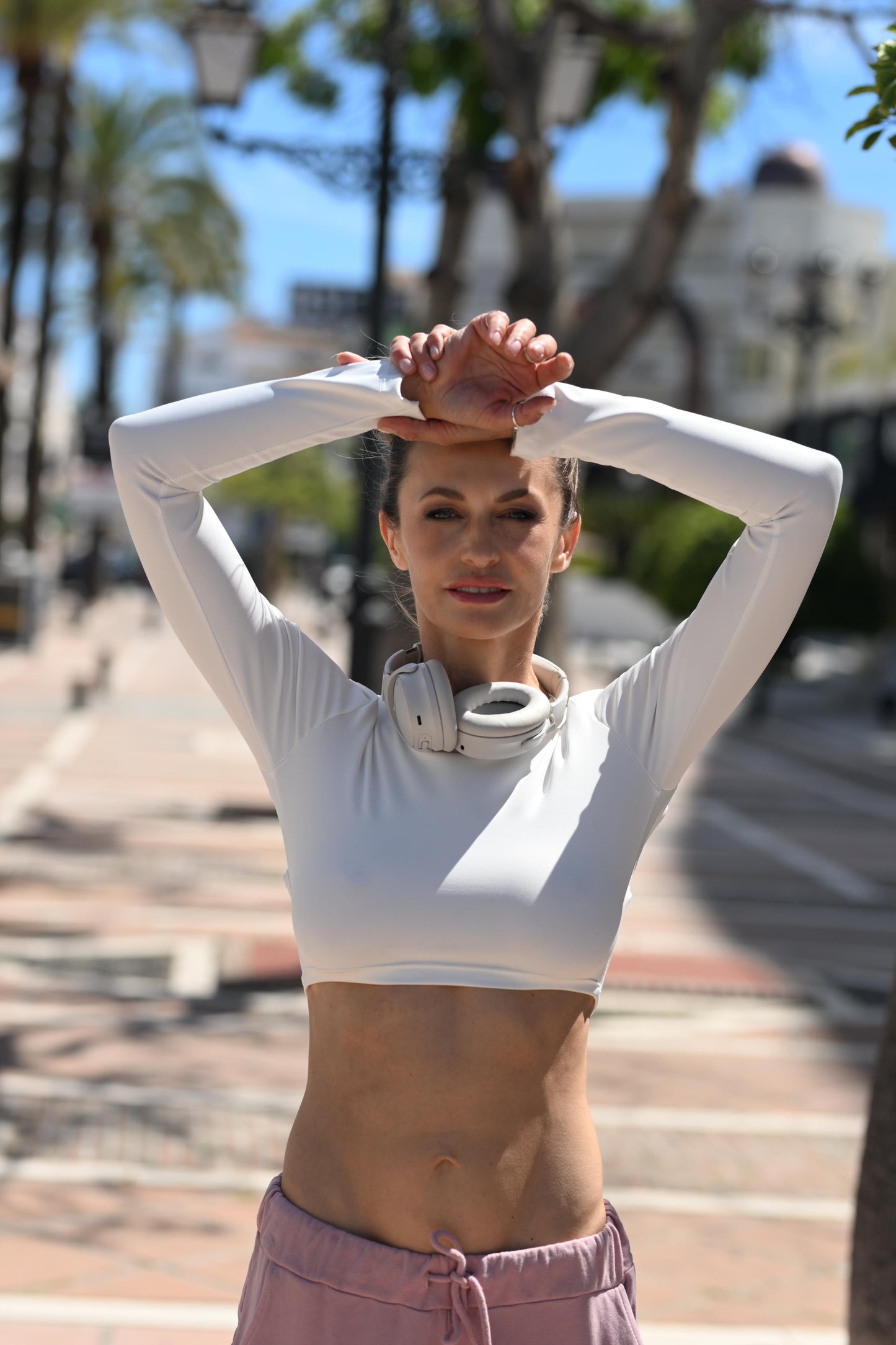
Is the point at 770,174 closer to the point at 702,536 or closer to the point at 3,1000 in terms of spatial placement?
the point at 702,536

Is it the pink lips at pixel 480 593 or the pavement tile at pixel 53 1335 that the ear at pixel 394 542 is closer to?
the pink lips at pixel 480 593

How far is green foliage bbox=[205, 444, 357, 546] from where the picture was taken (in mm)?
52875

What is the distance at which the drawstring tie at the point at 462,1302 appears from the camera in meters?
1.93

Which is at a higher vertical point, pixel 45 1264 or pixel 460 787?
pixel 460 787

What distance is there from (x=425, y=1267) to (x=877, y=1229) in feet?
5.91

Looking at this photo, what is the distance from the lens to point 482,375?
2.07 m

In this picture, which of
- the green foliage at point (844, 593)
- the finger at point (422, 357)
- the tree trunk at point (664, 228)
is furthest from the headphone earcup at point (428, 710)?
the green foliage at point (844, 593)

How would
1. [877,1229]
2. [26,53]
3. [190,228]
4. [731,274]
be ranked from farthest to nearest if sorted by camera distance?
→ [731,274] < [190,228] < [26,53] < [877,1229]

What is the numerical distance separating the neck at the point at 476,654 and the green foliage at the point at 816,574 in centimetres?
2066

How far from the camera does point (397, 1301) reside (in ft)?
6.43

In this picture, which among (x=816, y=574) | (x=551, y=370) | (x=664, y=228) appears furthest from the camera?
(x=816, y=574)

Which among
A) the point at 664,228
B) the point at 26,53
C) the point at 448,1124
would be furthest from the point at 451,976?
the point at 26,53

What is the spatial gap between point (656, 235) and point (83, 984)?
482cm

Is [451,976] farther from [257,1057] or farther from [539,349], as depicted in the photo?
[257,1057]
